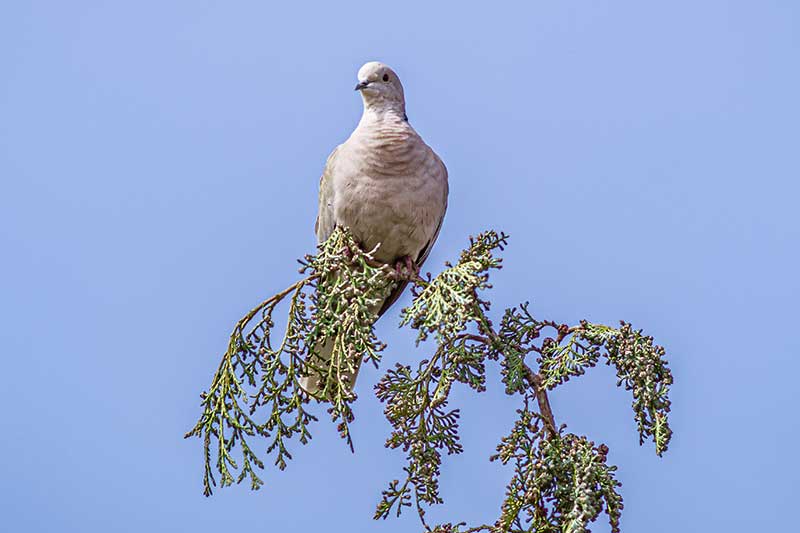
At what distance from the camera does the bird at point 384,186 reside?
3811 mm

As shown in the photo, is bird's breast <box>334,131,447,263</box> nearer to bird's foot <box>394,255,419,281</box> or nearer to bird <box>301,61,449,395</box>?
bird <box>301,61,449,395</box>

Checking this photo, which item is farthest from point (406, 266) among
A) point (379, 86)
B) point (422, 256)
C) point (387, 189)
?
point (379, 86)

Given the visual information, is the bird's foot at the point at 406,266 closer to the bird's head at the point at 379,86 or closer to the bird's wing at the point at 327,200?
the bird's wing at the point at 327,200

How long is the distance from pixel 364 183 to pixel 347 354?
0.80 meters

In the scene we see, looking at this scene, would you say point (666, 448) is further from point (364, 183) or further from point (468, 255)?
point (364, 183)

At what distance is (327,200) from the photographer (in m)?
3.96

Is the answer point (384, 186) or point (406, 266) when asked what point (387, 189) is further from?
point (406, 266)

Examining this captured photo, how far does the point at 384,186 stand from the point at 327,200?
261 mm

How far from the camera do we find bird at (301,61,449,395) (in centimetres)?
381

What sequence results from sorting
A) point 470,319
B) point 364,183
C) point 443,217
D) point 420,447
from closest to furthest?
point 470,319 < point 420,447 < point 364,183 < point 443,217

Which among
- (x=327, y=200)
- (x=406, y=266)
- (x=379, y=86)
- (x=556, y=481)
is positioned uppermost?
(x=379, y=86)

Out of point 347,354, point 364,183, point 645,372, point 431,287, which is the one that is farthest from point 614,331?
point 364,183

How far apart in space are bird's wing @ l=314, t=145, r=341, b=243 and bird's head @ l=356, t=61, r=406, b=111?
0.23 meters

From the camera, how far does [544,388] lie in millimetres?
3254
